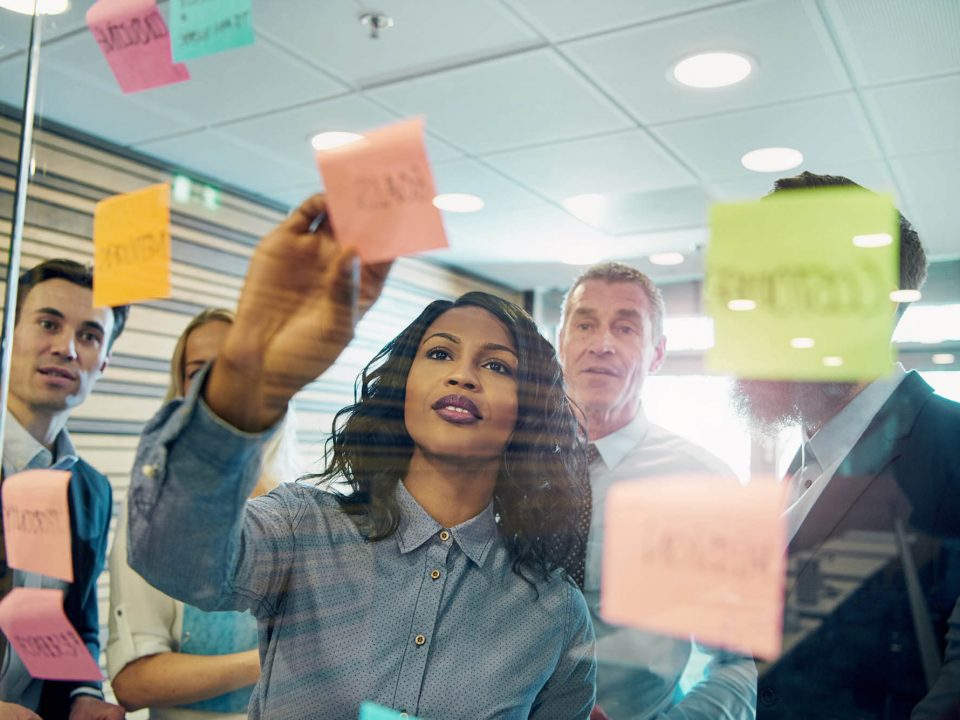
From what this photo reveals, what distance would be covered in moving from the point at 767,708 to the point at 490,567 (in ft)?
0.89

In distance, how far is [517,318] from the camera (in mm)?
755

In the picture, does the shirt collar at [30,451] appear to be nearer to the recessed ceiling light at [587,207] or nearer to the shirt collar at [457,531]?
the shirt collar at [457,531]

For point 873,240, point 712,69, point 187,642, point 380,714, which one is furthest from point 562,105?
point 187,642

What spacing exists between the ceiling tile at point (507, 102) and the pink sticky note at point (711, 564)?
1.41ft

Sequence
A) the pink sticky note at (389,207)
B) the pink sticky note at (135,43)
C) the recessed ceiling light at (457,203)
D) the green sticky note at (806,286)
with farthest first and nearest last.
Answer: the pink sticky note at (135,43), the recessed ceiling light at (457,203), the pink sticky note at (389,207), the green sticky note at (806,286)

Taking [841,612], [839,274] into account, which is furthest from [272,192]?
[841,612]

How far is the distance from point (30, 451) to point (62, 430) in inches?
2.7

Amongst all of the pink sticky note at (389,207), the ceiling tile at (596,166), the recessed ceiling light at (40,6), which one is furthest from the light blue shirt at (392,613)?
the recessed ceiling light at (40,6)

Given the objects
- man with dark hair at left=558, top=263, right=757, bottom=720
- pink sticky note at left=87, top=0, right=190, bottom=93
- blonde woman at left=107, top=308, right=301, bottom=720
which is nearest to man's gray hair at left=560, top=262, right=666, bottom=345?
man with dark hair at left=558, top=263, right=757, bottom=720

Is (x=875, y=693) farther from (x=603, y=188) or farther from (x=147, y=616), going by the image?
(x=147, y=616)

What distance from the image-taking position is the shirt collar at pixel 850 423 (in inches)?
25.4

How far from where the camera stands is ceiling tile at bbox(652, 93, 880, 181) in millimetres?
672

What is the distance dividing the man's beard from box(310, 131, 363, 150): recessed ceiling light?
0.50m

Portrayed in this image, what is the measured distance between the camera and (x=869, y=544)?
25.5 inches
